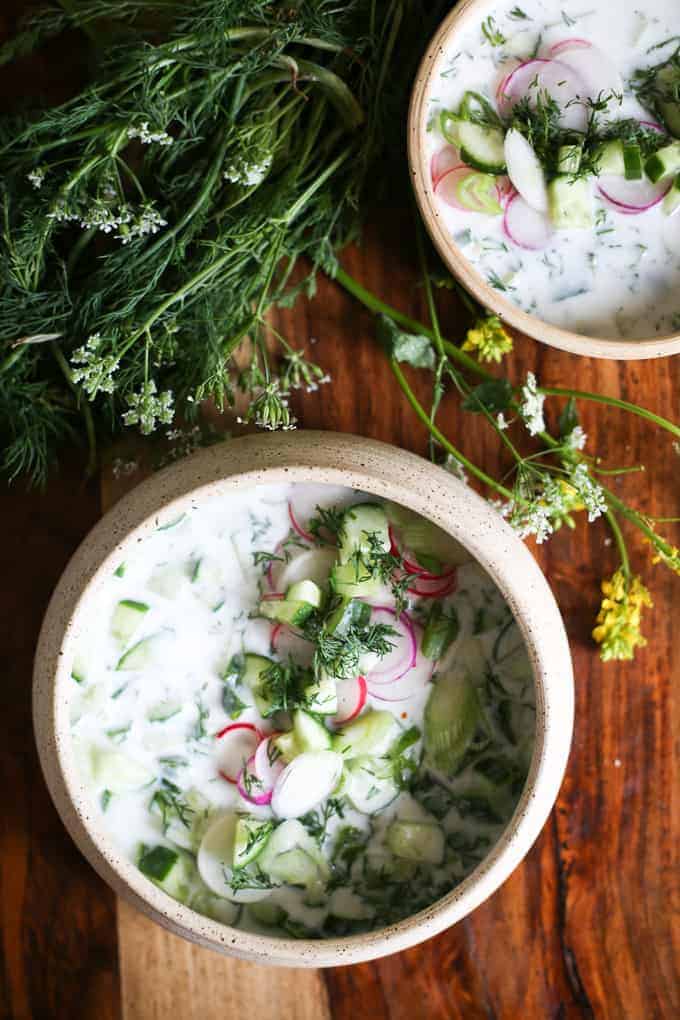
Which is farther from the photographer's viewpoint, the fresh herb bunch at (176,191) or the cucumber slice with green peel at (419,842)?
the cucumber slice with green peel at (419,842)

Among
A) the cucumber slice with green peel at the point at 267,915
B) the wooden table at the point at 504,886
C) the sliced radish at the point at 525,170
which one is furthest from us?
the wooden table at the point at 504,886

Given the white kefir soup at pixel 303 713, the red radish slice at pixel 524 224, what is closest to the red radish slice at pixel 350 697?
the white kefir soup at pixel 303 713

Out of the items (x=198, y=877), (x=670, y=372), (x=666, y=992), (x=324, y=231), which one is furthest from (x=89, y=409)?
(x=666, y=992)

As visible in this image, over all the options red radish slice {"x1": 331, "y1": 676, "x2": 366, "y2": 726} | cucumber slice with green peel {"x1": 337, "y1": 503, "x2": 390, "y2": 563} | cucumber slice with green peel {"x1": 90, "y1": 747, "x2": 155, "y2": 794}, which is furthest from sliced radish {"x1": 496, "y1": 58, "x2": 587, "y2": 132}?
cucumber slice with green peel {"x1": 90, "y1": 747, "x2": 155, "y2": 794}

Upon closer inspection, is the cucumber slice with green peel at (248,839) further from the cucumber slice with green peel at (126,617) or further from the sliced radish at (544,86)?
the sliced radish at (544,86)

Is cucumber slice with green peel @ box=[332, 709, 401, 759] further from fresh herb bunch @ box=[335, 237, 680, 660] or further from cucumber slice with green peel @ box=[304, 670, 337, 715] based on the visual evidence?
fresh herb bunch @ box=[335, 237, 680, 660]

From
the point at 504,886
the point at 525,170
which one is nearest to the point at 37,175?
the point at 525,170

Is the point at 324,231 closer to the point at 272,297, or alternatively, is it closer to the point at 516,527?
the point at 272,297

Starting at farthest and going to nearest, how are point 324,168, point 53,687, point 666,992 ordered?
1. point 666,992
2. point 324,168
3. point 53,687
